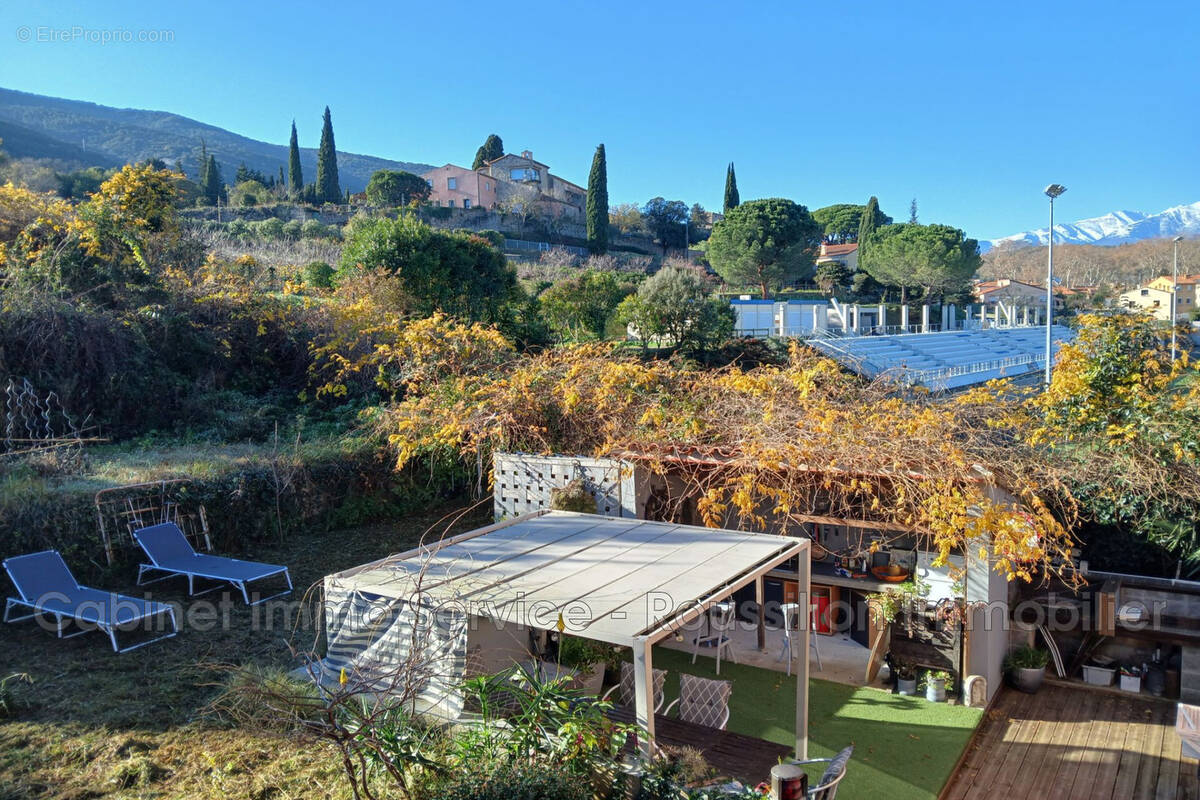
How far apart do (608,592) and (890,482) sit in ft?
11.9

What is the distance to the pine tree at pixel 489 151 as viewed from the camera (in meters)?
60.2

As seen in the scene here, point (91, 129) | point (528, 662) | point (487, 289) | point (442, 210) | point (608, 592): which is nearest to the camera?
point (608, 592)

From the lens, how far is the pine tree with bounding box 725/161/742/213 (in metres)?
53.4

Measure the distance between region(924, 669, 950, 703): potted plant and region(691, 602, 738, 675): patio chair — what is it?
5.82 feet

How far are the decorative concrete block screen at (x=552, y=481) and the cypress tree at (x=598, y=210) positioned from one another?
38.1 meters

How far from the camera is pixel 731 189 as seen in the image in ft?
176

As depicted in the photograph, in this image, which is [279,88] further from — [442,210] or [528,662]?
[442,210]

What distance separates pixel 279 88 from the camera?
38.0ft

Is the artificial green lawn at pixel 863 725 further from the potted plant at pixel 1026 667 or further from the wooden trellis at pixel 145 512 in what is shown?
the wooden trellis at pixel 145 512

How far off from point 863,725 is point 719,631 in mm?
1619

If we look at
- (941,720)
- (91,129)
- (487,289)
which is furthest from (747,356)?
(91,129)

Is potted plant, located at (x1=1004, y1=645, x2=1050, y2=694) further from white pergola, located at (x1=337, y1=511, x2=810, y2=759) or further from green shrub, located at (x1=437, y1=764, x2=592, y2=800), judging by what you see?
green shrub, located at (x1=437, y1=764, x2=592, y2=800)

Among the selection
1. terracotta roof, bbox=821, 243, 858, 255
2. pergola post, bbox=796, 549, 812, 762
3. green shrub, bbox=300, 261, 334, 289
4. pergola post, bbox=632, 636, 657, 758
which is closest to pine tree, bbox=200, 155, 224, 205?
green shrub, bbox=300, 261, 334, 289

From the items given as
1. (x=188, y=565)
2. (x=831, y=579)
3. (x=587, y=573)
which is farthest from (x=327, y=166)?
(x=587, y=573)
